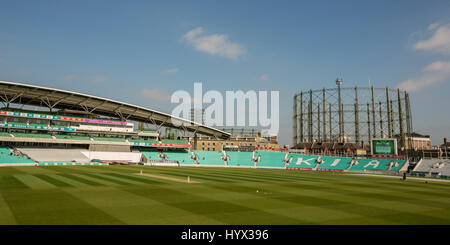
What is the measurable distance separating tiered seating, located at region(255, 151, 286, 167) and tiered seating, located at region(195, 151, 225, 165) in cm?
999

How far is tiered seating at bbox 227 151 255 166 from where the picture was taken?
2985 inches

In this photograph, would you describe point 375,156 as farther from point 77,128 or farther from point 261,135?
point 261,135

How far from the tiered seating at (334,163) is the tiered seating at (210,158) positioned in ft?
80.4

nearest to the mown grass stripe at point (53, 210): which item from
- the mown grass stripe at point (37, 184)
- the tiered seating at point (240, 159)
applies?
the mown grass stripe at point (37, 184)

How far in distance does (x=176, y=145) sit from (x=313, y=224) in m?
68.9

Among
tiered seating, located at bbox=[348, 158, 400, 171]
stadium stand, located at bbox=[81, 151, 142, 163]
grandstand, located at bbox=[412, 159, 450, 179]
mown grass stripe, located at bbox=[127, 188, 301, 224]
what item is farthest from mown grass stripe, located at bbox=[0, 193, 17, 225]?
tiered seating, located at bbox=[348, 158, 400, 171]

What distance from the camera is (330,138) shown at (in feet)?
293

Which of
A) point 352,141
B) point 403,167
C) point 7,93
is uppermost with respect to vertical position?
point 7,93

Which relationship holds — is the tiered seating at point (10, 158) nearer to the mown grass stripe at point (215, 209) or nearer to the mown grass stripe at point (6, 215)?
the mown grass stripe at point (215, 209)

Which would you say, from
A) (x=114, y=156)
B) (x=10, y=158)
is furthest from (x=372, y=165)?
(x=10, y=158)

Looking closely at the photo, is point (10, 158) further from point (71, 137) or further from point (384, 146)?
point (384, 146)

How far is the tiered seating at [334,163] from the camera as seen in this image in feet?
226
